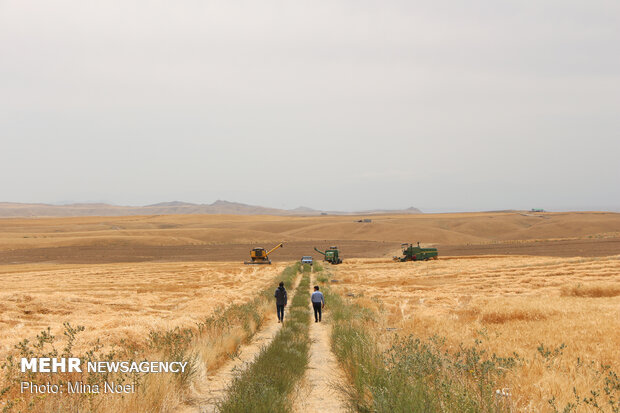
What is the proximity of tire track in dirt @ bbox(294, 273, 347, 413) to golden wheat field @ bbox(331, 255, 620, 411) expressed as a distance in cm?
192

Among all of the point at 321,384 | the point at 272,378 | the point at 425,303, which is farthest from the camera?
the point at 425,303

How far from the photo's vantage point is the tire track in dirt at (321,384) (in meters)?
8.48

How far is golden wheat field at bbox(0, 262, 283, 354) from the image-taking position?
50.6ft

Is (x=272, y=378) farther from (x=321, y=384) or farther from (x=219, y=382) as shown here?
(x=219, y=382)

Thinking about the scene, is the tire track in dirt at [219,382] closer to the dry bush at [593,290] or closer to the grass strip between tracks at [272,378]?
the grass strip between tracks at [272,378]

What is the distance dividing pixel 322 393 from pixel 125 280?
37.4 m

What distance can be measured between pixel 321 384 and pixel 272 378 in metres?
2.24

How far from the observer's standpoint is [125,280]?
4169 cm

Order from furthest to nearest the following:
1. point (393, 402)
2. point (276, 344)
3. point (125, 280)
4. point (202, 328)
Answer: point (125, 280)
point (202, 328)
point (276, 344)
point (393, 402)

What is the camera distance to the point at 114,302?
25484 mm

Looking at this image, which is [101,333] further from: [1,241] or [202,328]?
[1,241]

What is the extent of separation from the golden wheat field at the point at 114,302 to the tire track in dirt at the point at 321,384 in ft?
18.9

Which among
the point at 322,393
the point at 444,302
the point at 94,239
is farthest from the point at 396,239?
the point at 322,393

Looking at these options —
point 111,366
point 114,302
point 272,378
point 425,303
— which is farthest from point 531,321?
point 114,302
